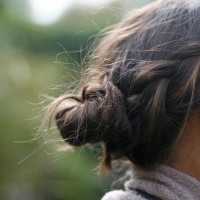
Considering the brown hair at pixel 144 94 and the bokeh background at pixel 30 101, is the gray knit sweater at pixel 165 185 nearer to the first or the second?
the brown hair at pixel 144 94

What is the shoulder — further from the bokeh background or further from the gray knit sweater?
the bokeh background

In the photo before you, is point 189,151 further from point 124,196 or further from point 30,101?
point 30,101

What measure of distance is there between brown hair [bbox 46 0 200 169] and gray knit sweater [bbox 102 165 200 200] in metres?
0.03

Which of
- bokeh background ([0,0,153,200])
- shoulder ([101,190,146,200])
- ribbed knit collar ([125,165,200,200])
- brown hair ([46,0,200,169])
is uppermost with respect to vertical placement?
brown hair ([46,0,200,169])

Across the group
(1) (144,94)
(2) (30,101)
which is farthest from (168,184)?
(2) (30,101)

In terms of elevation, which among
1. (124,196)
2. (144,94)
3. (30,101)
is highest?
(144,94)

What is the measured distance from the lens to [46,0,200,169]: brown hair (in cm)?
124

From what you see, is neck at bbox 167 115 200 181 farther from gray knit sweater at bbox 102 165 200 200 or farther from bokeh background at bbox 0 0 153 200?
bokeh background at bbox 0 0 153 200

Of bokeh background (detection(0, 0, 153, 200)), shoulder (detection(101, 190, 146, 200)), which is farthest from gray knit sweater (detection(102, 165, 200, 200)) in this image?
bokeh background (detection(0, 0, 153, 200))

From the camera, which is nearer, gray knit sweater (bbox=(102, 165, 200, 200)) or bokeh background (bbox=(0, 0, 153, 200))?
gray knit sweater (bbox=(102, 165, 200, 200))

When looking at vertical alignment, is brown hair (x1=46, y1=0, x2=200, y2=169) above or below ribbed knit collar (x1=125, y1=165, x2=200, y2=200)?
above

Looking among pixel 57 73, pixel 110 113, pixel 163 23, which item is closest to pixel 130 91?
pixel 110 113

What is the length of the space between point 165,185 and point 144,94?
190 millimetres

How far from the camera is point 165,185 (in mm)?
1250
